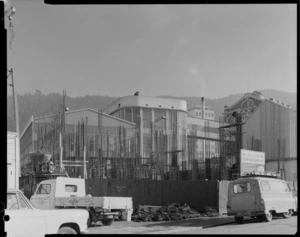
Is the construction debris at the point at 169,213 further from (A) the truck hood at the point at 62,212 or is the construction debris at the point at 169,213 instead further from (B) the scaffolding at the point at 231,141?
(A) the truck hood at the point at 62,212

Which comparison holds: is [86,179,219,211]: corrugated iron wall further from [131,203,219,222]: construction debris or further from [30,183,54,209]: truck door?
[30,183,54,209]: truck door

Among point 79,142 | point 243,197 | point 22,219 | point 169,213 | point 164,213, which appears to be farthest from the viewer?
point 79,142

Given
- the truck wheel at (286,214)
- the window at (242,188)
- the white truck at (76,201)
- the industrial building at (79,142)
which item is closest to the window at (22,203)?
the white truck at (76,201)

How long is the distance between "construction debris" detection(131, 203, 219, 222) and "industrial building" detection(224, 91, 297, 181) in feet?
38.6

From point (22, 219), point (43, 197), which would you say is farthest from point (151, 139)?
point (22, 219)

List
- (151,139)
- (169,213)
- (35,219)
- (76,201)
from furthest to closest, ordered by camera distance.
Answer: (151,139)
(169,213)
(76,201)
(35,219)

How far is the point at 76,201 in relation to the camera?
14.5 meters

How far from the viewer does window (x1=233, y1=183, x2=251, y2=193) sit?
668 inches

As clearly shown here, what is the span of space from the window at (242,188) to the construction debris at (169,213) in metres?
2.35

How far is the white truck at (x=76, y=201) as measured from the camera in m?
14.5

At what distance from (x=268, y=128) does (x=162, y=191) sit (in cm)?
1449

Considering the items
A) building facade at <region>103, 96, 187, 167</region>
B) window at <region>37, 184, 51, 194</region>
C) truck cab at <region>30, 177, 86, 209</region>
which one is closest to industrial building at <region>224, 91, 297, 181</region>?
building facade at <region>103, 96, 187, 167</region>

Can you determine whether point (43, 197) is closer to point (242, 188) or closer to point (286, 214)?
point (242, 188)

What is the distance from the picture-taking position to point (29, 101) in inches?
1133
